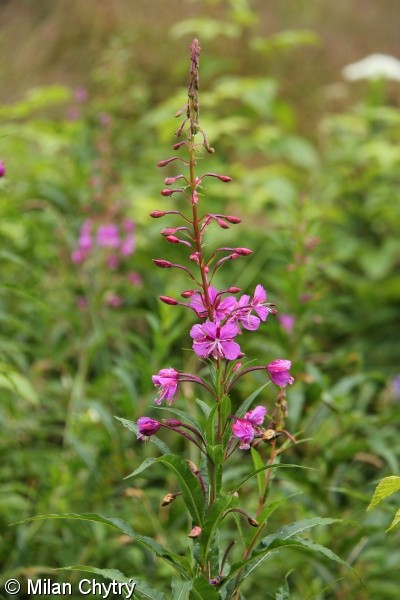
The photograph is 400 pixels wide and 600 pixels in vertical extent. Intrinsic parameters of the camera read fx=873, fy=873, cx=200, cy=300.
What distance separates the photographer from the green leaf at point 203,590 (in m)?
1.29

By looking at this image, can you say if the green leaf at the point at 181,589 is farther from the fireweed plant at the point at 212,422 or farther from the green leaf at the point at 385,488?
the green leaf at the point at 385,488

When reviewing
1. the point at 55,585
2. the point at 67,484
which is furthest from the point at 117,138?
the point at 55,585

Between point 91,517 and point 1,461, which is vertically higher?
point 1,461

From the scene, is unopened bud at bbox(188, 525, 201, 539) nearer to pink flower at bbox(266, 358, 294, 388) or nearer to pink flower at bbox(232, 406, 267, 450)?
pink flower at bbox(232, 406, 267, 450)

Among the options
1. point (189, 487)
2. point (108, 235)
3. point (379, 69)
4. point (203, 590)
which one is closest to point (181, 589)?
point (203, 590)

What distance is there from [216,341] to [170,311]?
1.03 metres

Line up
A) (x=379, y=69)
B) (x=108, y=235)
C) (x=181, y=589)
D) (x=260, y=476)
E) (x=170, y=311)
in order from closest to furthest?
(x=181, y=589) < (x=260, y=476) < (x=170, y=311) < (x=108, y=235) < (x=379, y=69)

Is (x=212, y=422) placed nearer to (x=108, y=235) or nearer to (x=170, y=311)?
(x=170, y=311)

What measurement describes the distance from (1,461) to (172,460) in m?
1.42

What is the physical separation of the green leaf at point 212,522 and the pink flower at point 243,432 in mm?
87

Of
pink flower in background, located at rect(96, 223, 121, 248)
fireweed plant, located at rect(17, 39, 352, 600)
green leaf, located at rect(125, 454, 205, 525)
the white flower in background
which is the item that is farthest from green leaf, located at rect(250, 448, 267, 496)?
the white flower in background

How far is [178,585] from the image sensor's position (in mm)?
1313

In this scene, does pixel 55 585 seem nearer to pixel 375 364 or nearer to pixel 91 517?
pixel 91 517

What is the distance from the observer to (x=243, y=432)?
1332 mm
